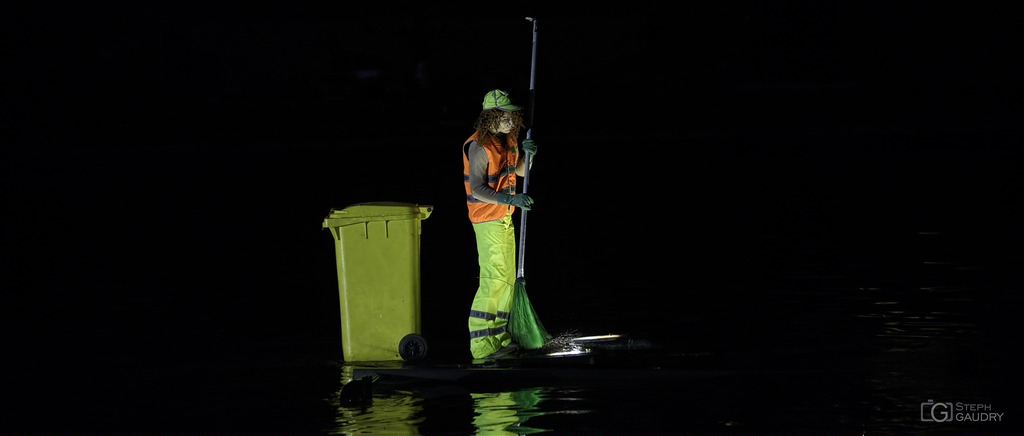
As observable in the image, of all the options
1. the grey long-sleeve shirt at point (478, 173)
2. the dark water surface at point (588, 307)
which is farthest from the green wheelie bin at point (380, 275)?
the grey long-sleeve shirt at point (478, 173)

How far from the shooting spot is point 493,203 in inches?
336

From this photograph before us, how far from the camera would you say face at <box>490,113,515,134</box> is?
8594mm

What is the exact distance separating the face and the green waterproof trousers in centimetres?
51

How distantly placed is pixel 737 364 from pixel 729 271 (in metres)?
4.39

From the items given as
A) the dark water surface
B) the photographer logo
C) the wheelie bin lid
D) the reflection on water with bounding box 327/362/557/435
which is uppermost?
the wheelie bin lid

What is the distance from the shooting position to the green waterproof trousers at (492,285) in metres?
8.70

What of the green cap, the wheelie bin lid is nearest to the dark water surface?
the wheelie bin lid

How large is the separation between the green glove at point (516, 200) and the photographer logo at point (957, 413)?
95.2 inches

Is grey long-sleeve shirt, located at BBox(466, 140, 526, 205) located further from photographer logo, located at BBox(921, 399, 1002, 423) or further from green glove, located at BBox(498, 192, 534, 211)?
photographer logo, located at BBox(921, 399, 1002, 423)

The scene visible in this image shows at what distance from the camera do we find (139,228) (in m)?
17.7

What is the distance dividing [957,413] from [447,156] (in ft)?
72.3

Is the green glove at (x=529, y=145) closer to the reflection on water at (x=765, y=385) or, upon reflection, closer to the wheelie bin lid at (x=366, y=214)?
the wheelie bin lid at (x=366, y=214)

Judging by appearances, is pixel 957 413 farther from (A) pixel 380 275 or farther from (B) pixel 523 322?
(A) pixel 380 275

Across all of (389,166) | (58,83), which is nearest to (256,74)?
(58,83)
